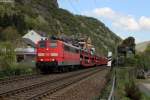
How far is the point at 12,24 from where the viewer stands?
143 m


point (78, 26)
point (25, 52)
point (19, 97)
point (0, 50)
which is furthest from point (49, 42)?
point (78, 26)

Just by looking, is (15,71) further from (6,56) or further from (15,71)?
(6,56)

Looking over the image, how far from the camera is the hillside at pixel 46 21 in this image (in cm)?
14462

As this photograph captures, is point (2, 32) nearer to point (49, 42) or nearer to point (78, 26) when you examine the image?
point (78, 26)

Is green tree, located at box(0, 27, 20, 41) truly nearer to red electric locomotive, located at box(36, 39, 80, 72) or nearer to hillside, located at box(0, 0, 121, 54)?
hillside, located at box(0, 0, 121, 54)

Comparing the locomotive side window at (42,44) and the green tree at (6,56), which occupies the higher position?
the locomotive side window at (42,44)

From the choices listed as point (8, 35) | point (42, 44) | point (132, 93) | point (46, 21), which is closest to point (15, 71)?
point (42, 44)

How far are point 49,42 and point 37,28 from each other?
123 m

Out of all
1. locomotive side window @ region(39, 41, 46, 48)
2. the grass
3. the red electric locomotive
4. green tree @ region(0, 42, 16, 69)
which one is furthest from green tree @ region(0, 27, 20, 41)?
the grass

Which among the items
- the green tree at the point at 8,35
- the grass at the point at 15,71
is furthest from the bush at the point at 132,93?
the green tree at the point at 8,35

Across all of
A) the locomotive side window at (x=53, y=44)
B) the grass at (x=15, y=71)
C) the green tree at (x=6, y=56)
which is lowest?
the grass at (x=15, y=71)

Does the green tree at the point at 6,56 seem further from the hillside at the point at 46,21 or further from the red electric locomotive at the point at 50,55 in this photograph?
the hillside at the point at 46,21

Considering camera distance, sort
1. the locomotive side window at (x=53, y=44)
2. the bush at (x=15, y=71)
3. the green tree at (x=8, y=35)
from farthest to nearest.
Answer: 1. the green tree at (x=8, y=35)
2. the locomotive side window at (x=53, y=44)
3. the bush at (x=15, y=71)

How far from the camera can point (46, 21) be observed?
177 meters
